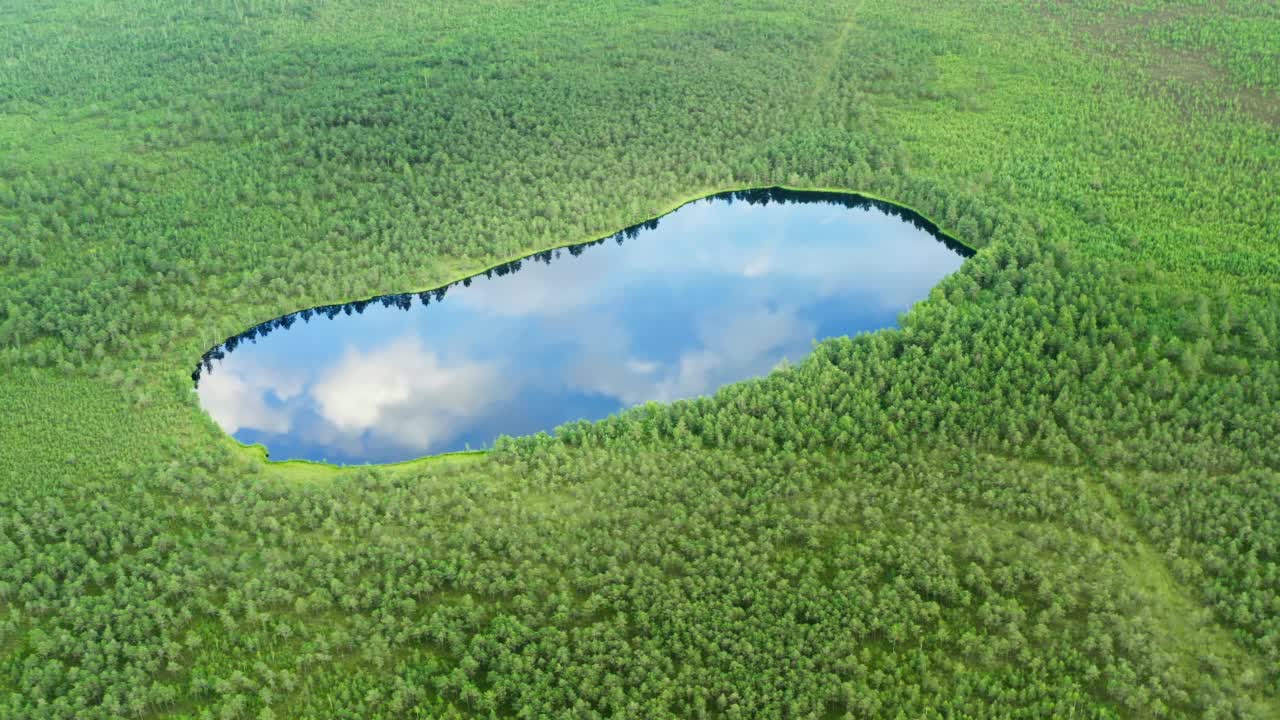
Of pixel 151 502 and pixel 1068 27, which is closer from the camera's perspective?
pixel 151 502

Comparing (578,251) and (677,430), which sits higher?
(578,251)

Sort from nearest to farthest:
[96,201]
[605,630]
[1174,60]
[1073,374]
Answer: [605,630] < [1073,374] < [96,201] < [1174,60]

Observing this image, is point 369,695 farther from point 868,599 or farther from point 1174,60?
point 1174,60

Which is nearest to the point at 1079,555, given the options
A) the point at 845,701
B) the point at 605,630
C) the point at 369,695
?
the point at 845,701

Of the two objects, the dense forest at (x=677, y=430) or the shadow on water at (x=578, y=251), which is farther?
the shadow on water at (x=578, y=251)

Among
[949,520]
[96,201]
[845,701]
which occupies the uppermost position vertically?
[96,201]

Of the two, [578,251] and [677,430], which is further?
[578,251]
